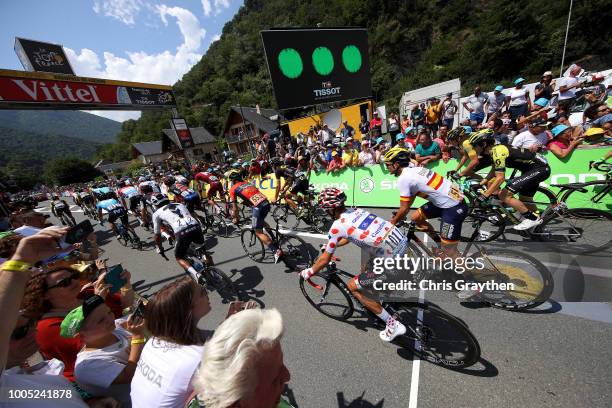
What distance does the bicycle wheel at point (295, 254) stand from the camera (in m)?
5.15

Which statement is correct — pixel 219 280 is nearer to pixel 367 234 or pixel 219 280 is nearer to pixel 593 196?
pixel 367 234

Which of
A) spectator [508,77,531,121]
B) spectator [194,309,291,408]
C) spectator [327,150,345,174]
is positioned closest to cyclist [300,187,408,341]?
spectator [194,309,291,408]

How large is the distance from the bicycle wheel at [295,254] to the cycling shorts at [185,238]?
1.72 m

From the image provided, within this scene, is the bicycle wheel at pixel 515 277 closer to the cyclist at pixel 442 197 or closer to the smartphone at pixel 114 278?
the cyclist at pixel 442 197

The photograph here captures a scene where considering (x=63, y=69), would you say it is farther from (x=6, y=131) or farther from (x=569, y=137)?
(x=6, y=131)

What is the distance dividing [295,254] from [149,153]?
66.6m

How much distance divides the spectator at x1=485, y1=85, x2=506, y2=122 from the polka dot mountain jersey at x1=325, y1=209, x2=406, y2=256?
925cm

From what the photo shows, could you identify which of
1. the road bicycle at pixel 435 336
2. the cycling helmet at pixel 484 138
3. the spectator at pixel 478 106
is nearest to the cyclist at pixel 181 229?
the road bicycle at pixel 435 336

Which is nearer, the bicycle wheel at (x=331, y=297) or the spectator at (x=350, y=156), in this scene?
the bicycle wheel at (x=331, y=297)

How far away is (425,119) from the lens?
11742mm

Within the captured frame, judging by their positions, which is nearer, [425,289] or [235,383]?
[235,383]

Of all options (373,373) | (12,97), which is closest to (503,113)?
(373,373)

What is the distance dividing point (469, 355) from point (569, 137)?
17.1 ft

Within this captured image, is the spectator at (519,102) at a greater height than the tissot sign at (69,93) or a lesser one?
lesser
